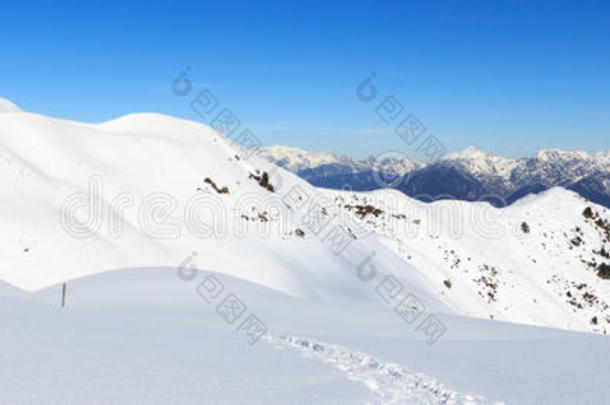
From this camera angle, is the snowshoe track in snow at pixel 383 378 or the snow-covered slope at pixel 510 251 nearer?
the snowshoe track in snow at pixel 383 378

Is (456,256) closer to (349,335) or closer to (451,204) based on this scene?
(451,204)

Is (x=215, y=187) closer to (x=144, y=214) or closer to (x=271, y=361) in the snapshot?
(x=144, y=214)

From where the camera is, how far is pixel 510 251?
79438 millimetres

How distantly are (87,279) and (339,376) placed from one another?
794 inches

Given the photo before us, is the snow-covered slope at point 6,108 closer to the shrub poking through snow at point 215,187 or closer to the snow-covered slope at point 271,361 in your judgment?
the shrub poking through snow at point 215,187

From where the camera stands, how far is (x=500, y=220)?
88062mm

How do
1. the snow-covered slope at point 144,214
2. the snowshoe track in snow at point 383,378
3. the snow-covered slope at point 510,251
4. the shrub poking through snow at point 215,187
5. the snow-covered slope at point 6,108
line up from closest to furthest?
the snowshoe track in snow at point 383,378 < the snow-covered slope at point 144,214 < the shrub poking through snow at point 215,187 < the snow-covered slope at point 6,108 < the snow-covered slope at point 510,251

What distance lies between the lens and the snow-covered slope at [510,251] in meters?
62.1

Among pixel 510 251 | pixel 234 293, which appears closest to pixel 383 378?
pixel 234 293

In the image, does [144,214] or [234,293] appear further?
[144,214]

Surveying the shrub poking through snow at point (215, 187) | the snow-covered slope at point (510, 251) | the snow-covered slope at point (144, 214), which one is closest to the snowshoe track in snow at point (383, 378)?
the snow-covered slope at point (144, 214)

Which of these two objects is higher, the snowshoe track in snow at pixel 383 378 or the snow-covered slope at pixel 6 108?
the snow-covered slope at pixel 6 108

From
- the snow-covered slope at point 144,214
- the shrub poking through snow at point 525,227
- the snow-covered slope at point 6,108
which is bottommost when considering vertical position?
the shrub poking through snow at point 525,227

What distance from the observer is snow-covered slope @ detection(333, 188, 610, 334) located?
204ft
